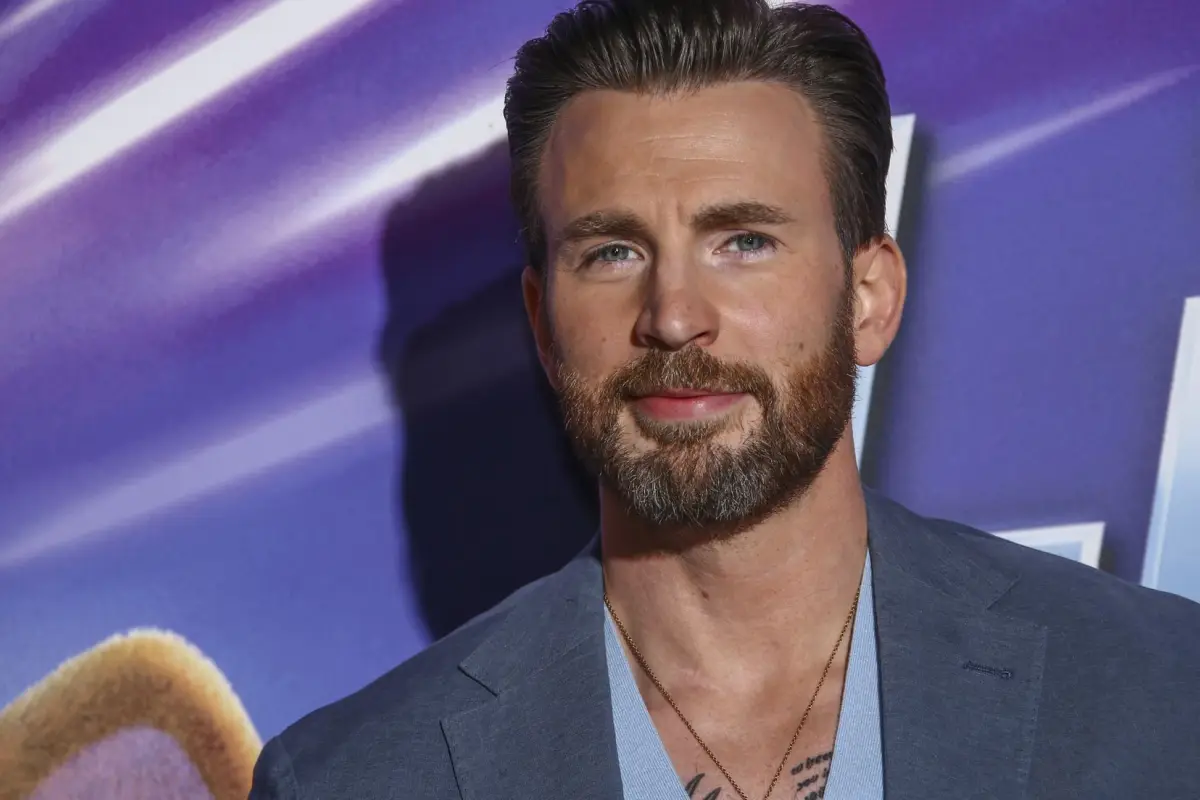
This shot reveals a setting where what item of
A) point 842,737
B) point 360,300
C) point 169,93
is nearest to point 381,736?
point 842,737

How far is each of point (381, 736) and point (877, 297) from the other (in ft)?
4.16

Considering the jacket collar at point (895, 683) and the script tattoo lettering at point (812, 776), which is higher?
the jacket collar at point (895, 683)

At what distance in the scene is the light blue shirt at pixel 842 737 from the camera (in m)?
2.51

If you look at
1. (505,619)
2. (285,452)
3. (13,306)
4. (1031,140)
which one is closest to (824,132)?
(1031,140)

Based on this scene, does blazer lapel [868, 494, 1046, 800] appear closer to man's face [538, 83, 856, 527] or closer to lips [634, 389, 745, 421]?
man's face [538, 83, 856, 527]

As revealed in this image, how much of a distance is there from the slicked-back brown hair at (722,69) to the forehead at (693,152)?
36mm

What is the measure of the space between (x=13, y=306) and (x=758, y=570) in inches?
70.0

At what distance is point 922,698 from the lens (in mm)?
2492

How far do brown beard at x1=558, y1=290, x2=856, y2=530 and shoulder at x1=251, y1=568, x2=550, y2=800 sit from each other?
1.54 feet

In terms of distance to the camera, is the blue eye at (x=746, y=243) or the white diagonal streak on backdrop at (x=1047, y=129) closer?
the blue eye at (x=746, y=243)

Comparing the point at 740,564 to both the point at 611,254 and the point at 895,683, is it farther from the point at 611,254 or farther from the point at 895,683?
the point at 611,254

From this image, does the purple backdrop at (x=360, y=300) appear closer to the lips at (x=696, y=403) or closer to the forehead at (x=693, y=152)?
the forehead at (x=693, y=152)

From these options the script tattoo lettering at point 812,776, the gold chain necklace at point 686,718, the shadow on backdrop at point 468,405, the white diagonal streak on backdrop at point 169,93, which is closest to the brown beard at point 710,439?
the gold chain necklace at point 686,718

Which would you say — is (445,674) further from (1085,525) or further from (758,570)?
(1085,525)
